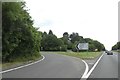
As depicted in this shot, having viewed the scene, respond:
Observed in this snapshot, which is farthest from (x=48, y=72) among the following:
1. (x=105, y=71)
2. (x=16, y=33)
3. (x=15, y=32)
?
(x=16, y=33)

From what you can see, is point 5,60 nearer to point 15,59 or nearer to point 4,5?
point 15,59

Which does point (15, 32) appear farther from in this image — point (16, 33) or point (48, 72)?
point (48, 72)

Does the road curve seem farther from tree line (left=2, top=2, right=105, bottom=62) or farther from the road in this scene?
tree line (left=2, top=2, right=105, bottom=62)

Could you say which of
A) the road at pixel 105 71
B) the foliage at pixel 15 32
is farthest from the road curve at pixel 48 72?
the foliage at pixel 15 32

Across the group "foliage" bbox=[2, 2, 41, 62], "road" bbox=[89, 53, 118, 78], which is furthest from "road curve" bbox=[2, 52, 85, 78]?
"foliage" bbox=[2, 2, 41, 62]

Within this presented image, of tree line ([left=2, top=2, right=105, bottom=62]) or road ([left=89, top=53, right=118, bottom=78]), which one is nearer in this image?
road ([left=89, top=53, right=118, bottom=78])

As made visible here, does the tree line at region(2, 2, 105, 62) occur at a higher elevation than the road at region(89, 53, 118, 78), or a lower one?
higher

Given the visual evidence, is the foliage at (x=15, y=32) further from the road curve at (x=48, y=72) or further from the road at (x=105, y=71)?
the road at (x=105, y=71)

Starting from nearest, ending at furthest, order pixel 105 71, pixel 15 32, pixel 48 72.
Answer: pixel 48 72
pixel 105 71
pixel 15 32

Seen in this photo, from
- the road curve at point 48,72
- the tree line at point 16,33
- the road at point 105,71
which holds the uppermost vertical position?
the tree line at point 16,33

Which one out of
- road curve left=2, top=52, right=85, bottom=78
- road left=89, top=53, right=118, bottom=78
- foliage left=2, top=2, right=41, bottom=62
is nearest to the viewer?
road curve left=2, top=52, right=85, bottom=78

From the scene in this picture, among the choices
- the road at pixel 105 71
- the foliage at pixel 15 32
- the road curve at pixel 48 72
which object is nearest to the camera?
the road curve at pixel 48 72

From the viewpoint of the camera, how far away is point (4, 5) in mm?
31203

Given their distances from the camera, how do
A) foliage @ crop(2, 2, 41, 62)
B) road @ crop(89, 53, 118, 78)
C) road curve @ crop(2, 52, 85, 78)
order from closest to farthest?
road curve @ crop(2, 52, 85, 78) → road @ crop(89, 53, 118, 78) → foliage @ crop(2, 2, 41, 62)
